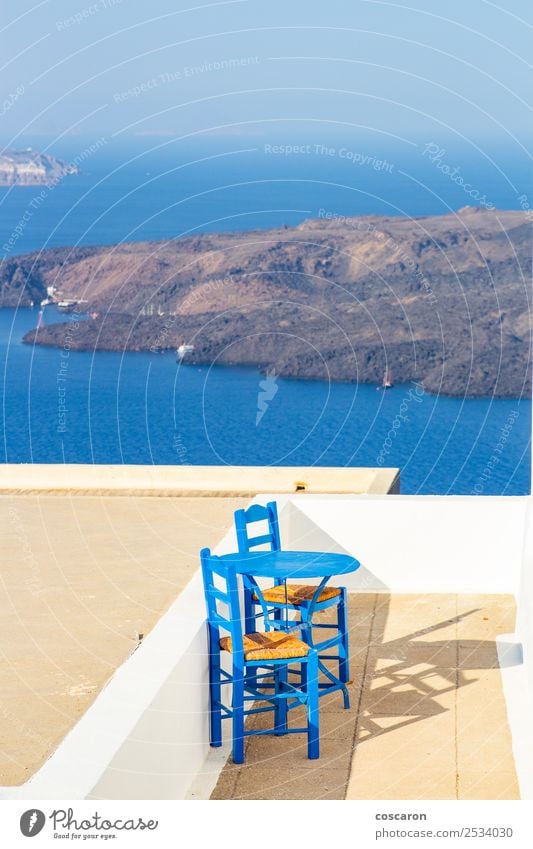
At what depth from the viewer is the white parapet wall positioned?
4.26 metres

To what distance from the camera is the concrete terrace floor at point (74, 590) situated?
19.5 feet

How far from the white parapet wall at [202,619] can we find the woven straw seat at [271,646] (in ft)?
0.56

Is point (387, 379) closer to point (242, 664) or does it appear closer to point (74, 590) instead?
point (74, 590)

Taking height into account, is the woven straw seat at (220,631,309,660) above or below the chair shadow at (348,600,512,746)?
above

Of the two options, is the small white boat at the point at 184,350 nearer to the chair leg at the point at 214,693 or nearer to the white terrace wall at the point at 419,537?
the white terrace wall at the point at 419,537

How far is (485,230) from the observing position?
166 feet

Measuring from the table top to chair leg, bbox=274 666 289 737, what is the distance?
13.1 inches

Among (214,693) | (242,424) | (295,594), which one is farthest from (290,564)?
(242,424)

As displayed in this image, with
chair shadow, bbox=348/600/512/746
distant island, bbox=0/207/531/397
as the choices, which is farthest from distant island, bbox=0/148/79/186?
chair shadow, bbox=348/600/512/746

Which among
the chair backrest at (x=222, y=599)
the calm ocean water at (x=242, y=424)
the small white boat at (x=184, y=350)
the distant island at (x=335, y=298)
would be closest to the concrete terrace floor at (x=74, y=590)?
the chair backrest at (x=222, y=599)

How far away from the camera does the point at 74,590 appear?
7.74 metres

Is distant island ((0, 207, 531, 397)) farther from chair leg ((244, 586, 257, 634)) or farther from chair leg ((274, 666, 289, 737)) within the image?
chair leg ((274, 666, 289, 737))

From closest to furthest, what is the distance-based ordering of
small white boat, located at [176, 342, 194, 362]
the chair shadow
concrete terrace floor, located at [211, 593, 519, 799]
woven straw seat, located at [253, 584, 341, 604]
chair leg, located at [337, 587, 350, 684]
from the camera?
concrete terrace floor, located at [211, 593, 519, 799], the chair shadow, woven straw seat, located at [253, 584, 341, 604], chair leg, located at [337, 587, 350, 684], small white boat, located at [176, 342, 194, 362]

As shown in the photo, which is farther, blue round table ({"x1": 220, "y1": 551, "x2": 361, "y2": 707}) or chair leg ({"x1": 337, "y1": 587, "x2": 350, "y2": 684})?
chair leg ({"x1": 337, "y1": 587, "x2": 350, "y2": 684})
